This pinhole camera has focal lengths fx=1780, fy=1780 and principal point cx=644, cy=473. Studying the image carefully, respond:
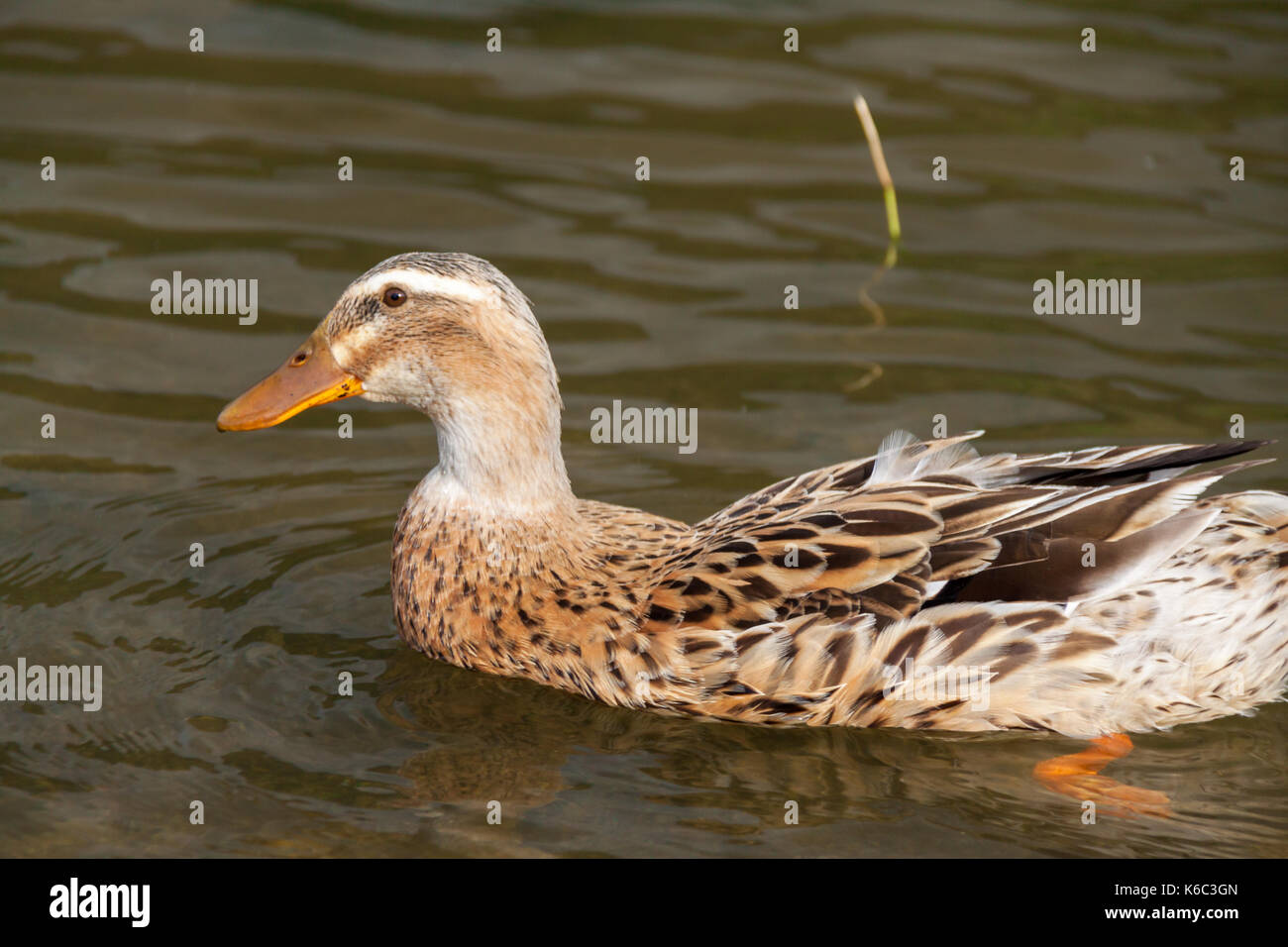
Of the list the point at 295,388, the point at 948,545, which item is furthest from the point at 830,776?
the point at 295,388

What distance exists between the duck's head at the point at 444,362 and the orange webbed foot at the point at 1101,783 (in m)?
2.73

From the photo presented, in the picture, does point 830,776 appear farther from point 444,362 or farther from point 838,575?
point 444,362

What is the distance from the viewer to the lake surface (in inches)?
292

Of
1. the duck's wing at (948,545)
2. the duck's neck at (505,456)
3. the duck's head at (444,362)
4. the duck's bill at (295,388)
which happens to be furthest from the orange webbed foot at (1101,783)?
the duck's bill at (295,388)

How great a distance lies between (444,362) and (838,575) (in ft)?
6.85

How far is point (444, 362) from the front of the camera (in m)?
8.22

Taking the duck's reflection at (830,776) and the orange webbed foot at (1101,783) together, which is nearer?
the duck's reflection at (830,776)

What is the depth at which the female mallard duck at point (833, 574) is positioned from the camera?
7.50 meters

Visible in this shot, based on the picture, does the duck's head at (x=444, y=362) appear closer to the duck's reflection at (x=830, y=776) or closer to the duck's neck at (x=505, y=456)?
the duck's neck at (x=505, y=456)

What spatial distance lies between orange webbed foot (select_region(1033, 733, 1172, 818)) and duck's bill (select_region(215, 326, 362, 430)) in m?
3.62

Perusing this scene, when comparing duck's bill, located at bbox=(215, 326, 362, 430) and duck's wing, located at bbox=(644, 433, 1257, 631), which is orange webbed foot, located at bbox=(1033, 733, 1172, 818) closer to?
duck's wing, located at bbox=(644, 433, 1257, 631)

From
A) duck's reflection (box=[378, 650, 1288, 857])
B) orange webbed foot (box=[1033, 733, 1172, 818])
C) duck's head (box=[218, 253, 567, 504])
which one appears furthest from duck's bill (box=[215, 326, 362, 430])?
orange webbed foot (box=[1033, 733, 1172, 818])

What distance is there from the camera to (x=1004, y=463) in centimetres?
810
